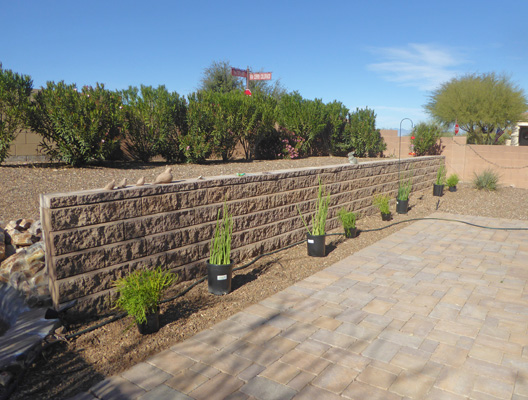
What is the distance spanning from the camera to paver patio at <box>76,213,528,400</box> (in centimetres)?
269

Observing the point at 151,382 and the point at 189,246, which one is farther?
the point at 189,246

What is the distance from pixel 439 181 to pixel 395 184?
2.14m

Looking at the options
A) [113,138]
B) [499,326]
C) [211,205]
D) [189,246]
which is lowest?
[499,326]

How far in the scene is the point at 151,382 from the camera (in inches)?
107

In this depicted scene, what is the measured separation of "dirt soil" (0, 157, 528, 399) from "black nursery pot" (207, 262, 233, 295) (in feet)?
0.28

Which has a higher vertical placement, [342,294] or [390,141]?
[390,141]

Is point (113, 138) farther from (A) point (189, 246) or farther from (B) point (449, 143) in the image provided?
(B) point (449, 143)

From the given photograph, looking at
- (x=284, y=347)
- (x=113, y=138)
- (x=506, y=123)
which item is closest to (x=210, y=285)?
(x=284, y=347)

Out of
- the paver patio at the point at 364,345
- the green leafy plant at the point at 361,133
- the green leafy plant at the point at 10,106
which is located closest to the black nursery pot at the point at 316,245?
the paver patio at the point at 364,345

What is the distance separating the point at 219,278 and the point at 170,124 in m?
5.76

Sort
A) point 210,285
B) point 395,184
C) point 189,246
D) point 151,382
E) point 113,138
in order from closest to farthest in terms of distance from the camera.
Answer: point 151,382 < point 210,285 < point 189,246 < point 113,138 < point 395,184

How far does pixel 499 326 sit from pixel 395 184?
21.2 feet

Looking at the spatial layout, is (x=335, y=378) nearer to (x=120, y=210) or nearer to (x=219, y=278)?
(x=219, y=278)

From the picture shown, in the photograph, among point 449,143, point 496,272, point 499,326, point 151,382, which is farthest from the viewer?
point 449,143
